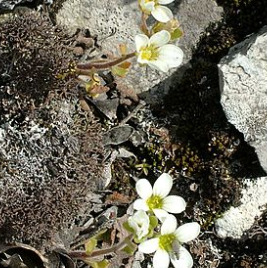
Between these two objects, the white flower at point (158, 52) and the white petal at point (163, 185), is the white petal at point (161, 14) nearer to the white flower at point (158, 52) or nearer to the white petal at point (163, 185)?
the white flower at point (158, 52)

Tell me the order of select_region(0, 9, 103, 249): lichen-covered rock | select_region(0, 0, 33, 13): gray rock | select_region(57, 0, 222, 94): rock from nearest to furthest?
select_region(0, 9, 103, 249): lichen-covered rock, select_region(0, 0, 33, 13): gray rock, select_region(57, 0, 222, 94): rock

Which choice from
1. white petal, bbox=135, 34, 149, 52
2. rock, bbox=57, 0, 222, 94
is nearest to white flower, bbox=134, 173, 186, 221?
white petal, bbox=135, 34, 149, 52

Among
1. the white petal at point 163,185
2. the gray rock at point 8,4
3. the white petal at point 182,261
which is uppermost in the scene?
the gray rock at point 8,4

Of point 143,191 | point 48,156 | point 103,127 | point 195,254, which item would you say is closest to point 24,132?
point 48,156

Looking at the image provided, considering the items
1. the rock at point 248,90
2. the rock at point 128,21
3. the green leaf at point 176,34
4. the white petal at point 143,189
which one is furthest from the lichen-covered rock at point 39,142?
the rock at point 248,90

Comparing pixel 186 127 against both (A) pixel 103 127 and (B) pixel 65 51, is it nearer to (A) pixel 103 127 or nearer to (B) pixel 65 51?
(A) pixel 103 127

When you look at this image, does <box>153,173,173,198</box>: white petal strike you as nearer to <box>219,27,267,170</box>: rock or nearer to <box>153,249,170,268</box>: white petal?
<box>153,249,170,268</box>: white petal

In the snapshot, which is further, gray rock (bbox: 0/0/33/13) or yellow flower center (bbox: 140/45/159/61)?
gray rock (bbox: 0/0/33/13)
